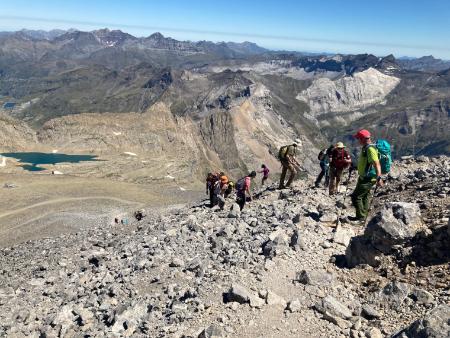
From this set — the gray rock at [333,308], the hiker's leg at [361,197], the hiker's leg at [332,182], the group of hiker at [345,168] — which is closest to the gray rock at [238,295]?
the gray rock at [333,308]

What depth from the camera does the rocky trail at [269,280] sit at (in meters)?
10.9

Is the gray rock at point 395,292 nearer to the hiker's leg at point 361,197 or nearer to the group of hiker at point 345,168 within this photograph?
the group of hiker at point 345,168

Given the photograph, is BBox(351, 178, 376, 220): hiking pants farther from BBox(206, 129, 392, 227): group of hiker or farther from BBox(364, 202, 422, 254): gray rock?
BBox(364, 202, 422, 254): gray rock

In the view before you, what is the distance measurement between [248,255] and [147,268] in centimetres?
418

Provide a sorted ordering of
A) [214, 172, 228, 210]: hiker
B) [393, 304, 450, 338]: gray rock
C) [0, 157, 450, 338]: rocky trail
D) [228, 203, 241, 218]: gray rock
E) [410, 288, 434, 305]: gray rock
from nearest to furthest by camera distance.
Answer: [393, 304, 450, 338]: gray rock → [410, 288, 434, 305]: gray rock → [0, 157, 450, 338]: rocky trail → [228, 203, 241, 218]: gray rock → [214, 172, 228, 210]: hiker

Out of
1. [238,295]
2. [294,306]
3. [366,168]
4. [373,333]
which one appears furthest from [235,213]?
[373,333]

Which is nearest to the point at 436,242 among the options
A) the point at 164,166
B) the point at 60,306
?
the point at 60,306

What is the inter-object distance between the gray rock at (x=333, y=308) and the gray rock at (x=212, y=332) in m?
2.52

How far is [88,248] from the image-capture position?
25.0 meters

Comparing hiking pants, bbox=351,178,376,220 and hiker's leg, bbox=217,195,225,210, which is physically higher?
hiking pants, bbox=351,178,376,220

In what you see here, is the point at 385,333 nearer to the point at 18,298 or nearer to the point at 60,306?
→ the point at 60,306

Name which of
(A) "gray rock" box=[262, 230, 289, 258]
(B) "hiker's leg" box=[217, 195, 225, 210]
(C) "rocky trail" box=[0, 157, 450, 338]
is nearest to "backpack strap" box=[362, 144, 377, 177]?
(C) "rocky trail" box=[0, 157, 450, 338]

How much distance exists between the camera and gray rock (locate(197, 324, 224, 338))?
10.6 metres

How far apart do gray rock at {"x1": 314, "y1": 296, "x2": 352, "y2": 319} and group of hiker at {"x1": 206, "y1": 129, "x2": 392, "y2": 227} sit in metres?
5.15
